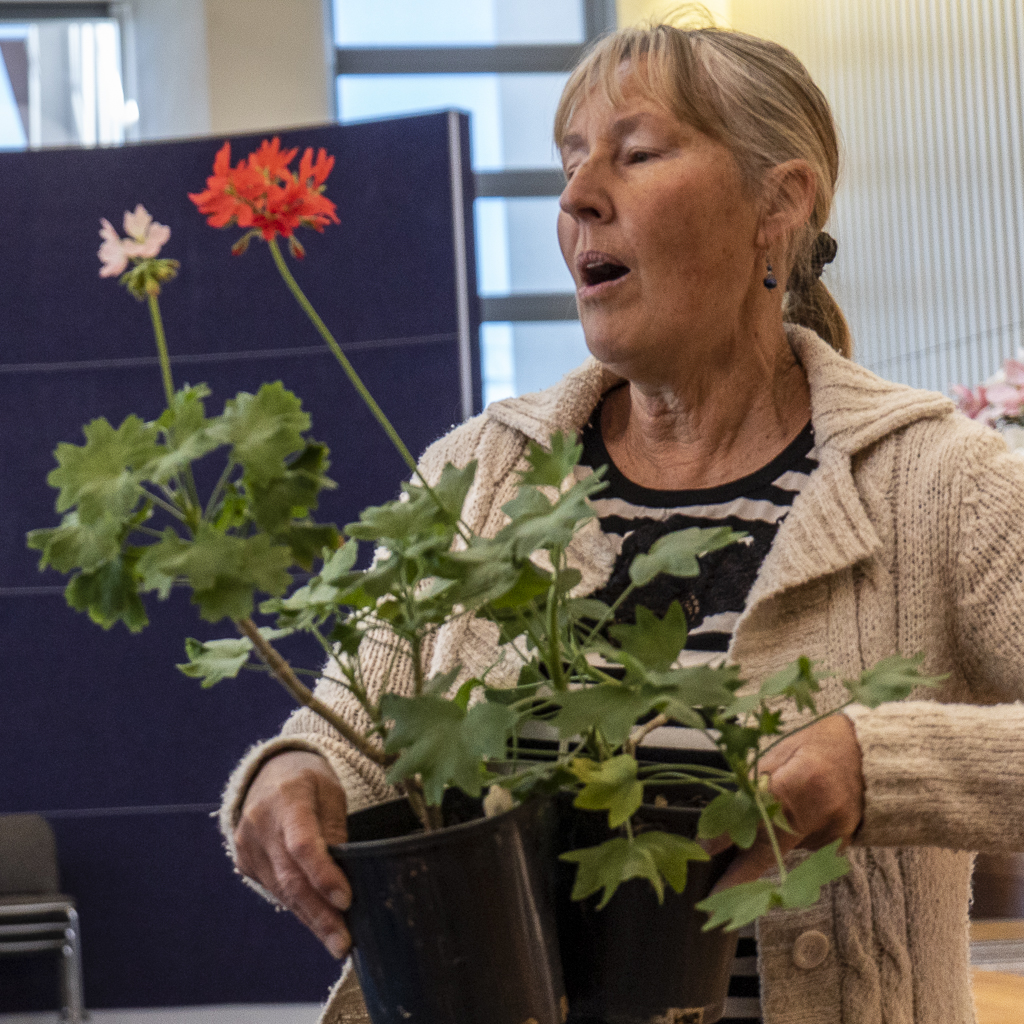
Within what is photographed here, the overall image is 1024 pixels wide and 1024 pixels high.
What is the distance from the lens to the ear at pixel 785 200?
4.15ft

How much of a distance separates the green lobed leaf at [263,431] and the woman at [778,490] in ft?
1.01

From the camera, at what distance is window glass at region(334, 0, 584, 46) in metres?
6.63

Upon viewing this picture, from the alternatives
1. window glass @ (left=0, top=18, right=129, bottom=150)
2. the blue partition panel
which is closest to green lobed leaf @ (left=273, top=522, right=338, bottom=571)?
the blue partition panel

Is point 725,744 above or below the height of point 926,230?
below

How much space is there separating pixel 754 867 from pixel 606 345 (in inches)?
21.9

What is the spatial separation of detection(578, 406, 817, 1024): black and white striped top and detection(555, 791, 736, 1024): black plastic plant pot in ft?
1.03

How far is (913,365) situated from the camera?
4465mm

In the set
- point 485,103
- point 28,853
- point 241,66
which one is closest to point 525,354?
point 485,103

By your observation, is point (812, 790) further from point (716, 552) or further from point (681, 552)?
point (716, 552)

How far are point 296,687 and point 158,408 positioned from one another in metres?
4.04

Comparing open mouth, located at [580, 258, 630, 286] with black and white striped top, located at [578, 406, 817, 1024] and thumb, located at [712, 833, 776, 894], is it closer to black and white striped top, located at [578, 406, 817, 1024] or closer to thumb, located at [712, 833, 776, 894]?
black and white striped top, located at [578, 406, 817, 1024]

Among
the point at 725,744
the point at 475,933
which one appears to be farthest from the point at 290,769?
the point at 725,744

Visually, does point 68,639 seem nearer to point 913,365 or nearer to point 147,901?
point 147,901

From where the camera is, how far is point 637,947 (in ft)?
2.46
